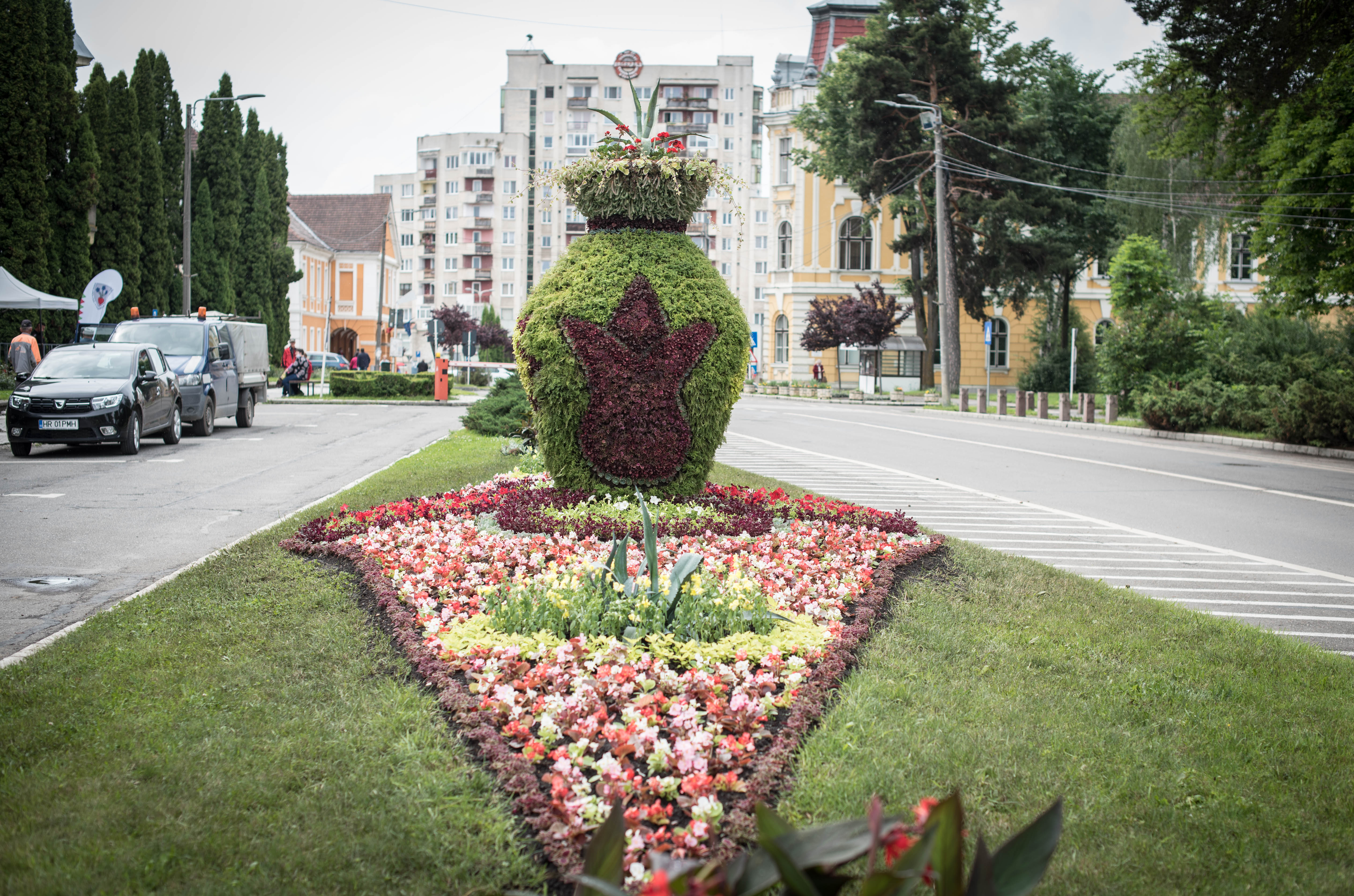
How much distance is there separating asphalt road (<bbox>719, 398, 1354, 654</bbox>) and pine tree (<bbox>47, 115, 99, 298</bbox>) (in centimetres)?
2236

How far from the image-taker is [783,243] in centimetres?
6353

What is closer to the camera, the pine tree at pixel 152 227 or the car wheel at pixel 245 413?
the car wheel at pixel 245 413

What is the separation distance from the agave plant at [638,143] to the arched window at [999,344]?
179 feet

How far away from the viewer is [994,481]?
15.2 m

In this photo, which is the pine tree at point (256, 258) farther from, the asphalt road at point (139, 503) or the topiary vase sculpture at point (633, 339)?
the topiary vase sculpture at point (633, 339)

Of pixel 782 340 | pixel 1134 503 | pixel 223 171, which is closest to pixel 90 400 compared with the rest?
pixel 1134 503

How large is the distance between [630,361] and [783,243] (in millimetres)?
55982

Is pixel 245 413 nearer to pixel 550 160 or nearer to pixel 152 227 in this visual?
pixel 152 227

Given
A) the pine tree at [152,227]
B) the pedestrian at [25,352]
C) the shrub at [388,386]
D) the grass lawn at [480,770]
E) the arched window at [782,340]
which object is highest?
the pine tree at [152,227]

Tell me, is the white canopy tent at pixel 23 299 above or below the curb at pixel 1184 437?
above

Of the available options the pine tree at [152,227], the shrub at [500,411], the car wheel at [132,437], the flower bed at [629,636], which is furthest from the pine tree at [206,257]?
the flower bed at [629,636]

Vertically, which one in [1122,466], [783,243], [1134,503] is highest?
[783,243]

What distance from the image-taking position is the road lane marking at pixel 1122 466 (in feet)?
45.9

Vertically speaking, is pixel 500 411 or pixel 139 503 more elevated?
pixel 500 411
